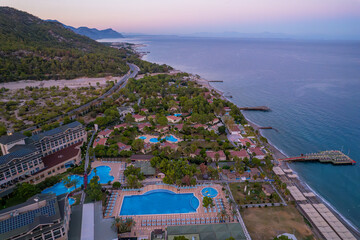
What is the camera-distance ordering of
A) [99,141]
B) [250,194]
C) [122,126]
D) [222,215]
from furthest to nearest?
[122,126]
[99,141]
[250,194]
[222,215]

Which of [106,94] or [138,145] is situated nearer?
[138,145]

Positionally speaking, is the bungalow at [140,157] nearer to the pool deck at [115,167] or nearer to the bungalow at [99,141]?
the pool deck at [115,167]

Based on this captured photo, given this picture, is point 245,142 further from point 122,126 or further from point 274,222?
point 122,126

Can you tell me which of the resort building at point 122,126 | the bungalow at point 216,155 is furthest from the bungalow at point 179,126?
the bungalow at point 216,155

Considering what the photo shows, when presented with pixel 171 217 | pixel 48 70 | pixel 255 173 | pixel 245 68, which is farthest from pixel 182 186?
pixel 245 68

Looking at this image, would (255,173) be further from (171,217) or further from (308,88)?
(308,88)

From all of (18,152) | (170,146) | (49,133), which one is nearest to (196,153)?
(170,146)
